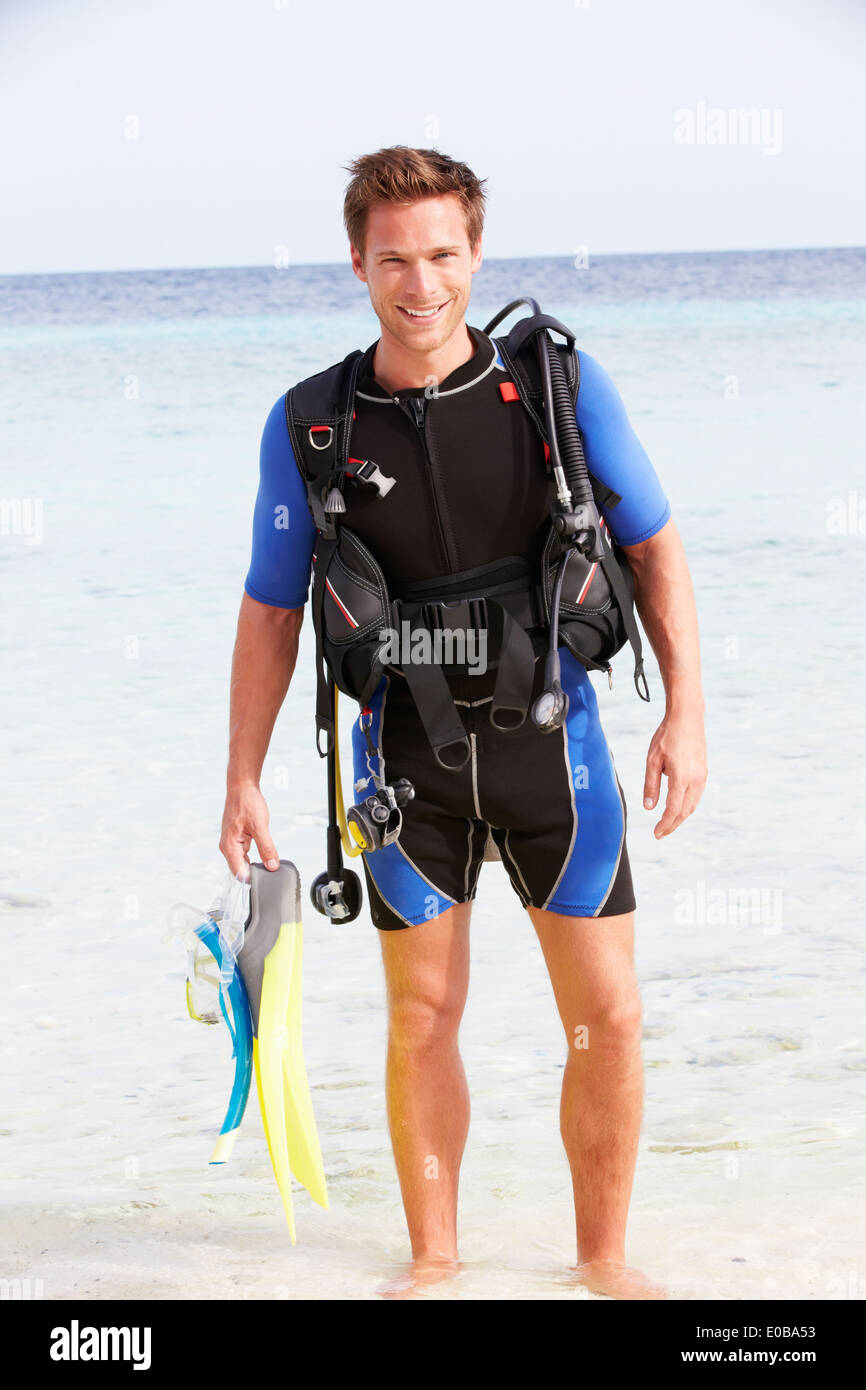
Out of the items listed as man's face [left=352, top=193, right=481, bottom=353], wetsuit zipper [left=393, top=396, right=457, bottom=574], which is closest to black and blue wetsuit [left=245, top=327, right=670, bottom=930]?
wetsuit zipper [left=393, top=396, right=457, bottom=574]

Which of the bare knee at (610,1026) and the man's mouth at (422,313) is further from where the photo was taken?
the bare knee at (610,1026)

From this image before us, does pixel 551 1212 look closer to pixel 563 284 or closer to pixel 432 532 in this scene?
pixel 432 532

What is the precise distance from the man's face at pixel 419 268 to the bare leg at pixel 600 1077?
941 mm

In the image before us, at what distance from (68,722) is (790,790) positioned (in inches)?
117

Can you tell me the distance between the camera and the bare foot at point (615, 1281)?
7.93ft

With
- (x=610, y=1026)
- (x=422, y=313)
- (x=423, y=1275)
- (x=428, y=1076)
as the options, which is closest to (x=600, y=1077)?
(x=610, y=1026)

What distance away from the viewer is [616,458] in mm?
2250

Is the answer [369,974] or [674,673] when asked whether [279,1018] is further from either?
[369,974]

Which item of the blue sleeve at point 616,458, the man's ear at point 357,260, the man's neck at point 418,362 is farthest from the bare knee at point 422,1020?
the man's ear at point 357,260

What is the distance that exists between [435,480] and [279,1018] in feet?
2.98

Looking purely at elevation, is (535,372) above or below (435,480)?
above

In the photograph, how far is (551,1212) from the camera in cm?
288

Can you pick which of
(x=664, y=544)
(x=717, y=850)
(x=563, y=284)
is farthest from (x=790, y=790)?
(x=563, y=284)

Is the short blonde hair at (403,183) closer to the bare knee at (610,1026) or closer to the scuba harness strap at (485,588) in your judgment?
the scuba harness strap at (485,588)
